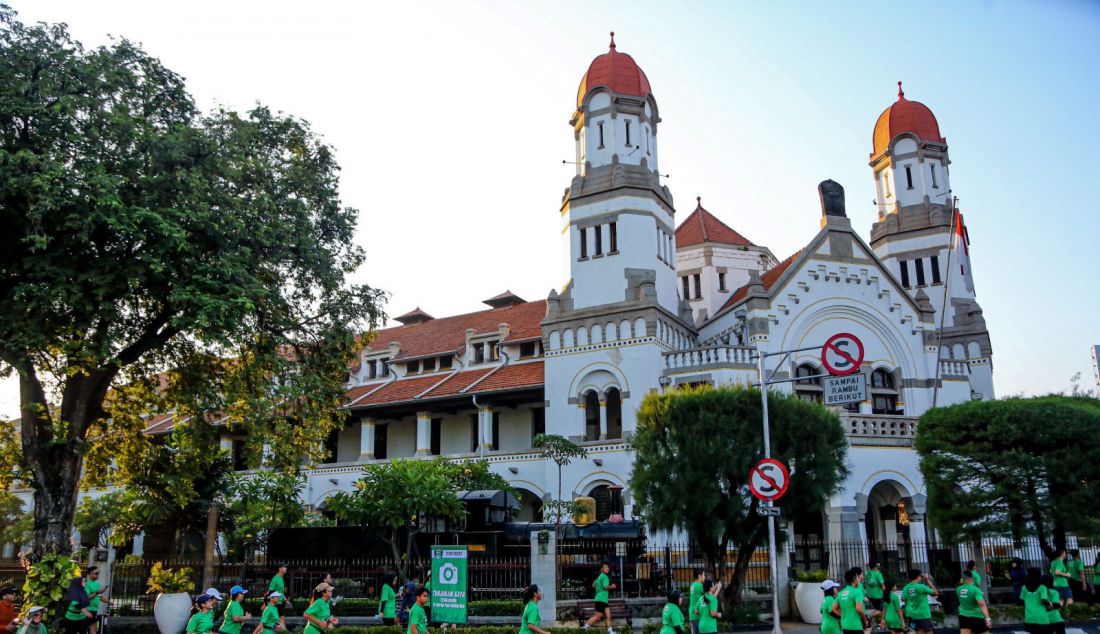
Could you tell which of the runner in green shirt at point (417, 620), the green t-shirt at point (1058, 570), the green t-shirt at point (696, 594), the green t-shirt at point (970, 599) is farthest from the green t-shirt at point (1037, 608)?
the runner in green shirt at point (417, 620)

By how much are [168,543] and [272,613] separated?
28.5m

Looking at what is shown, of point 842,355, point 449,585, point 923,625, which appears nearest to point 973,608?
point 923,625

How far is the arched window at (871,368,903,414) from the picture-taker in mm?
35094

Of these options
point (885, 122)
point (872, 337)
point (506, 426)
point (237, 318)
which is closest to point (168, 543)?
point (506, 426)

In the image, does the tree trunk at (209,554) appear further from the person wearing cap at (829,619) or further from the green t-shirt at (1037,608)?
the green t-shirt at (1037,608)

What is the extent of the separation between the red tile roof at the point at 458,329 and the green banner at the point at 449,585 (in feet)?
70.8

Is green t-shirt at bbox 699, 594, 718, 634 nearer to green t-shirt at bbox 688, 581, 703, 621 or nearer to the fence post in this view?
green t-shirt at bbox 688, 581, 703, 621

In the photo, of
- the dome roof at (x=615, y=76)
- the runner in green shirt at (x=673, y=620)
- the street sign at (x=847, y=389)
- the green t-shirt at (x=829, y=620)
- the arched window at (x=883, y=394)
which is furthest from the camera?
the dome roof at (x=615, y=76)

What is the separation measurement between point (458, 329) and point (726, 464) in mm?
23936

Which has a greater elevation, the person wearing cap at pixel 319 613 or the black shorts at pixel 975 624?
the person wearing cap at pixel 319 613

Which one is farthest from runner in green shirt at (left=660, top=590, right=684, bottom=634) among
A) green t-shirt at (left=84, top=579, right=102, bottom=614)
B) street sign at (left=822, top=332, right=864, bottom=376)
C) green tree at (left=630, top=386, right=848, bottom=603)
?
green t-shirt at (left=84, top=579, right=102, bottom=614)

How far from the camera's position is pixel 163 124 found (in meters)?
21.0

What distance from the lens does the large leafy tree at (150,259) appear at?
18438 mm

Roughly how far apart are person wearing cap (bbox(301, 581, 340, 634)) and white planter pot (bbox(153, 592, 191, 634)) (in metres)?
8.70
